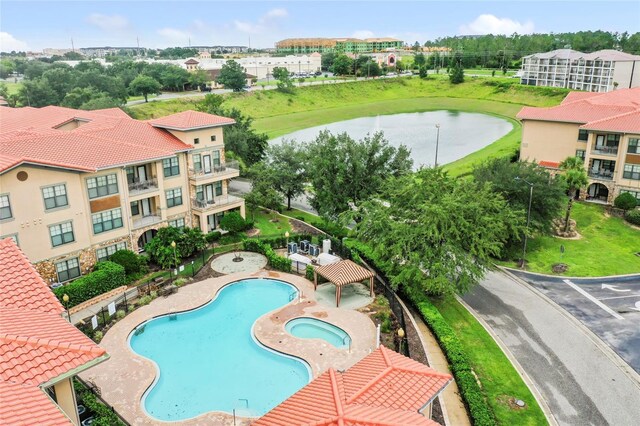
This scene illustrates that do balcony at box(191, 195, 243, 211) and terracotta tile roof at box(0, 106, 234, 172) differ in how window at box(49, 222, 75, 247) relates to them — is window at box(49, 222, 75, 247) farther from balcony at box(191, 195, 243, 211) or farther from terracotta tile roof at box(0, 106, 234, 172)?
balcony at box(191, 195, 243, 211)

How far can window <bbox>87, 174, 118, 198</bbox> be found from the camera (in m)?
32.8

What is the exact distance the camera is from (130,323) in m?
28.3

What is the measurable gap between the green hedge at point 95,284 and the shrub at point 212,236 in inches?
332

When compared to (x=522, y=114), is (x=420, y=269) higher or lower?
lower

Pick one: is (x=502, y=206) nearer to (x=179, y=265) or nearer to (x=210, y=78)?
(x=179, y=265)

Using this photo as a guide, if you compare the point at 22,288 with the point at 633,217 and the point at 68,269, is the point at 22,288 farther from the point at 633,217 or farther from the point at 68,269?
the point at 633,217

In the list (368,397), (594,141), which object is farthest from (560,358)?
(594,141)

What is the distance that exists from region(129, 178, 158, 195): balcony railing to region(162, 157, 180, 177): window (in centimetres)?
132

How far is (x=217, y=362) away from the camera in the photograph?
82.9ft

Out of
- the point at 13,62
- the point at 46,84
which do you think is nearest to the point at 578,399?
the point at 46,84

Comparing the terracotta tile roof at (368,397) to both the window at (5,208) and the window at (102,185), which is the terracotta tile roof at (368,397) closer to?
the window at (5,208)

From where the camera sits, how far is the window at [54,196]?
100.0 feet

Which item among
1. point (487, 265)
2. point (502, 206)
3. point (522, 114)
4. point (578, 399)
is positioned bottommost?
point (578, 399)

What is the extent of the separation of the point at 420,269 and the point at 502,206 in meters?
7.61
